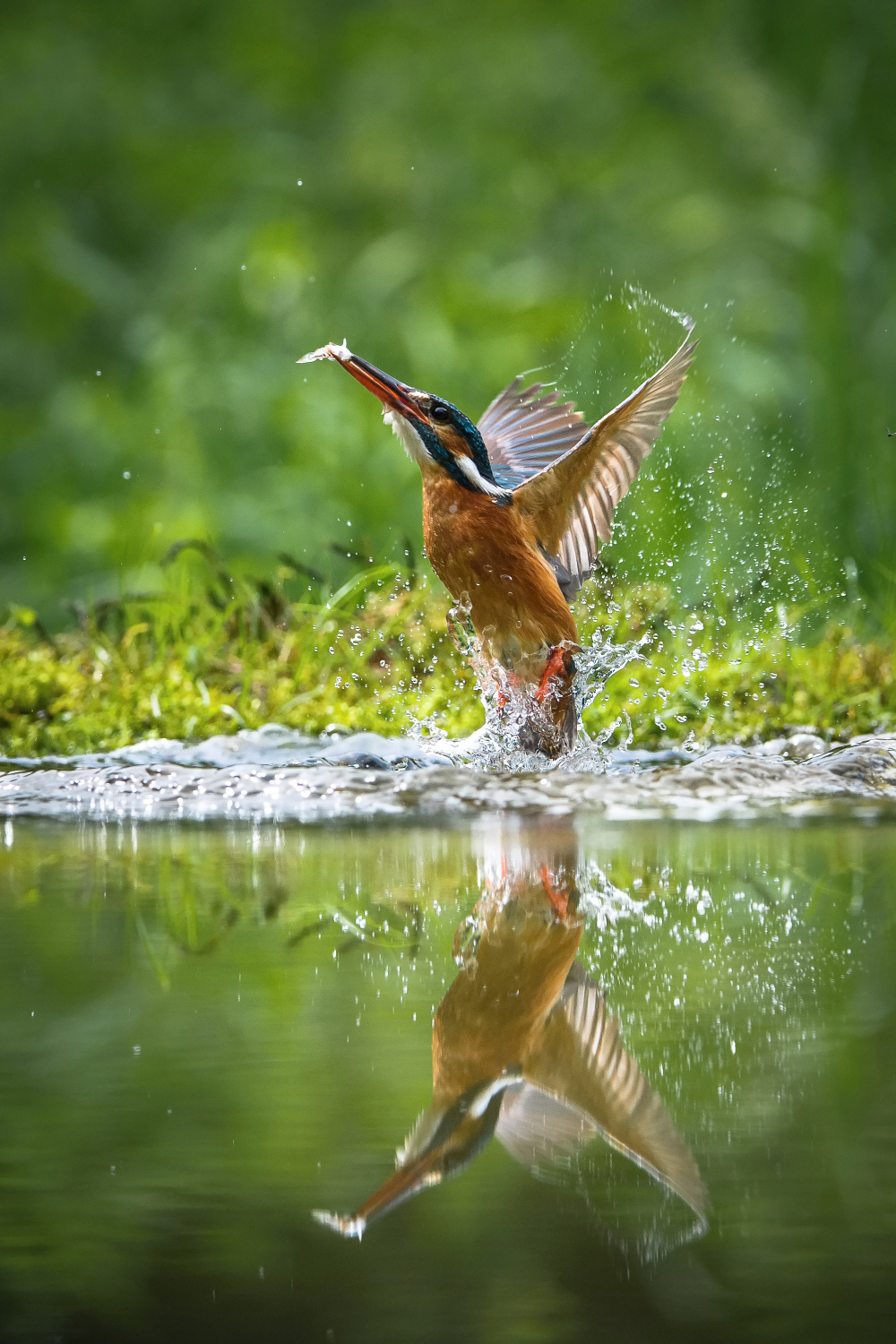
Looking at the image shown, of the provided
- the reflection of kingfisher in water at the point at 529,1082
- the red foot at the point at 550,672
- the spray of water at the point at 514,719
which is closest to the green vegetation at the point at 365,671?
the spray of water at the point at 514,719

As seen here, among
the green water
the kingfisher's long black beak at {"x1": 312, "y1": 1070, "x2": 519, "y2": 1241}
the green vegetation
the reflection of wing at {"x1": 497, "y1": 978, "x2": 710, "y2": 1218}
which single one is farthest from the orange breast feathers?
the kingfisher's long black beak at {"x1": 312, "y1": 1070, "x2": 519, "y2": 1241}

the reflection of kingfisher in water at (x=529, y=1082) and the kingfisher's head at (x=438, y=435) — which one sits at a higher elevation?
the kingfisher's head at (x=438, y=435)

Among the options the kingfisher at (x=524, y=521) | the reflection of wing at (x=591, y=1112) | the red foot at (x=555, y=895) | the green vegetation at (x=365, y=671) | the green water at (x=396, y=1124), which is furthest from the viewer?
the green vegetation at (x=365, y=671)

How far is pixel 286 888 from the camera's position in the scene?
8.06ft

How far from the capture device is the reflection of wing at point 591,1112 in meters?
1.17

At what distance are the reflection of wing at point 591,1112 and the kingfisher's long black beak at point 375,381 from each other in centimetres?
253

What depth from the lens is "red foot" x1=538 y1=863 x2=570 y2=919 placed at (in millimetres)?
2148

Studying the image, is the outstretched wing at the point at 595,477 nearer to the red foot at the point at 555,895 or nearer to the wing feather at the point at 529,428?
the wing feather at the point at 529,428

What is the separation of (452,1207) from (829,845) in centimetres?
186

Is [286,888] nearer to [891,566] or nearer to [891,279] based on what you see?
[891,566]

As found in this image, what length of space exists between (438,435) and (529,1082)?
2.80 m

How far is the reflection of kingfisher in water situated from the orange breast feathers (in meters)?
2.03

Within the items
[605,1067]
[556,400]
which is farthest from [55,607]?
[605,1067]

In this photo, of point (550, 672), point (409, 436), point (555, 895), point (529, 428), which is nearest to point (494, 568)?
point (550, 672)
